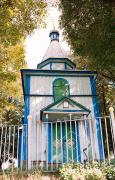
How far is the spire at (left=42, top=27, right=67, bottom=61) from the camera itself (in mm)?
18219

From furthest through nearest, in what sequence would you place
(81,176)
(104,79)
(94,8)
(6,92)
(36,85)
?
1. (104,79)
2. (6,92)
3. (36,85)
4. (94,8)
5. (81,176)

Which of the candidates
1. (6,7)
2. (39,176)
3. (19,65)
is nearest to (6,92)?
(19,65)

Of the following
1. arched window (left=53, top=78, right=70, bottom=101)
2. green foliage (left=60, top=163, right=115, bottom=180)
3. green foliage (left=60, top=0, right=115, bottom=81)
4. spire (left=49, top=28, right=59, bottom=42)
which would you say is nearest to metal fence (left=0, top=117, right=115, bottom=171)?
green foliage (left=60, top=163, right=115, bottom=180)

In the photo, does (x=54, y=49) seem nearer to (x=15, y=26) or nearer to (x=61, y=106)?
(x=61, y=106)

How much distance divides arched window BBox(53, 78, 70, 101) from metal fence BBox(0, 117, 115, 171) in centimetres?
176

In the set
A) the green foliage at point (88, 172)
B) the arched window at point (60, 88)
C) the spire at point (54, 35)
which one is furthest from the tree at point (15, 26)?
the green foliage at point (88, 172)

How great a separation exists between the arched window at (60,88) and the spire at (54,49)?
9.83ft

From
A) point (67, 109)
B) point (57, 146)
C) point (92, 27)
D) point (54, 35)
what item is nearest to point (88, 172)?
point (57, 146)

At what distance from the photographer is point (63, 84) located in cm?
1543

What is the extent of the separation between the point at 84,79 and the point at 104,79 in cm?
594

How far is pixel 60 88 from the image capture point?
1523cm

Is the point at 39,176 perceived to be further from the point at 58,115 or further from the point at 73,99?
the point at 73,99

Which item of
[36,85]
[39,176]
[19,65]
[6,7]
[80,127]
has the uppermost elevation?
[6,7]

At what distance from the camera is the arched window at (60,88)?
14986mm
